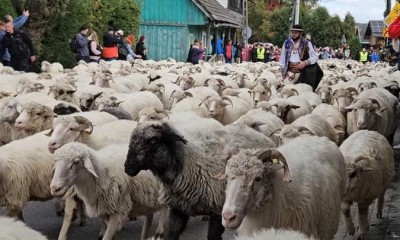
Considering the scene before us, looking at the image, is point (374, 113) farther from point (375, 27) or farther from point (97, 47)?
point (375, 27)

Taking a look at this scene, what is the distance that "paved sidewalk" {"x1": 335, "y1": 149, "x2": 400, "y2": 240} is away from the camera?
286 inches

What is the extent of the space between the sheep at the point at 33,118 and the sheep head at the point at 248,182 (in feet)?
14.6

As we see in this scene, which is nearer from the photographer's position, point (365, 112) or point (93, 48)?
point (365, 112)

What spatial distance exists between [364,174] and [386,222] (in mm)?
900

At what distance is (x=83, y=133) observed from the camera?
26.2 feet

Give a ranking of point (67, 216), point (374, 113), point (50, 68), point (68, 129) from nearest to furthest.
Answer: point (67, 216) → point (68, 129) → point (374, 113) → point (50, 68)

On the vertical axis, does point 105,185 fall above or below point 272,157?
below

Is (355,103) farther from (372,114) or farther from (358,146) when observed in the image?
(358,146)

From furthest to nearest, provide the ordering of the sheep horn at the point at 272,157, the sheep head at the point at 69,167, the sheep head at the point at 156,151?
1. the sheep head at the point at 69,167
2. the sheep head at the point at 156,151
3. the sheep horn at the point at 272,157

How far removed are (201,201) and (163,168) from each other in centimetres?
44

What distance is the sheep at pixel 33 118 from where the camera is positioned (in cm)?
898

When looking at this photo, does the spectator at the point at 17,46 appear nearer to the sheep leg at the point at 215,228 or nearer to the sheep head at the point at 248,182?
the sheep leg at the point at 215,228

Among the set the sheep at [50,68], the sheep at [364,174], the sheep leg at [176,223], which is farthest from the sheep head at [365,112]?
the sheep at [50,68]

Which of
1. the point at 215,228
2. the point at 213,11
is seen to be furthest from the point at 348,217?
the point at 213,11
